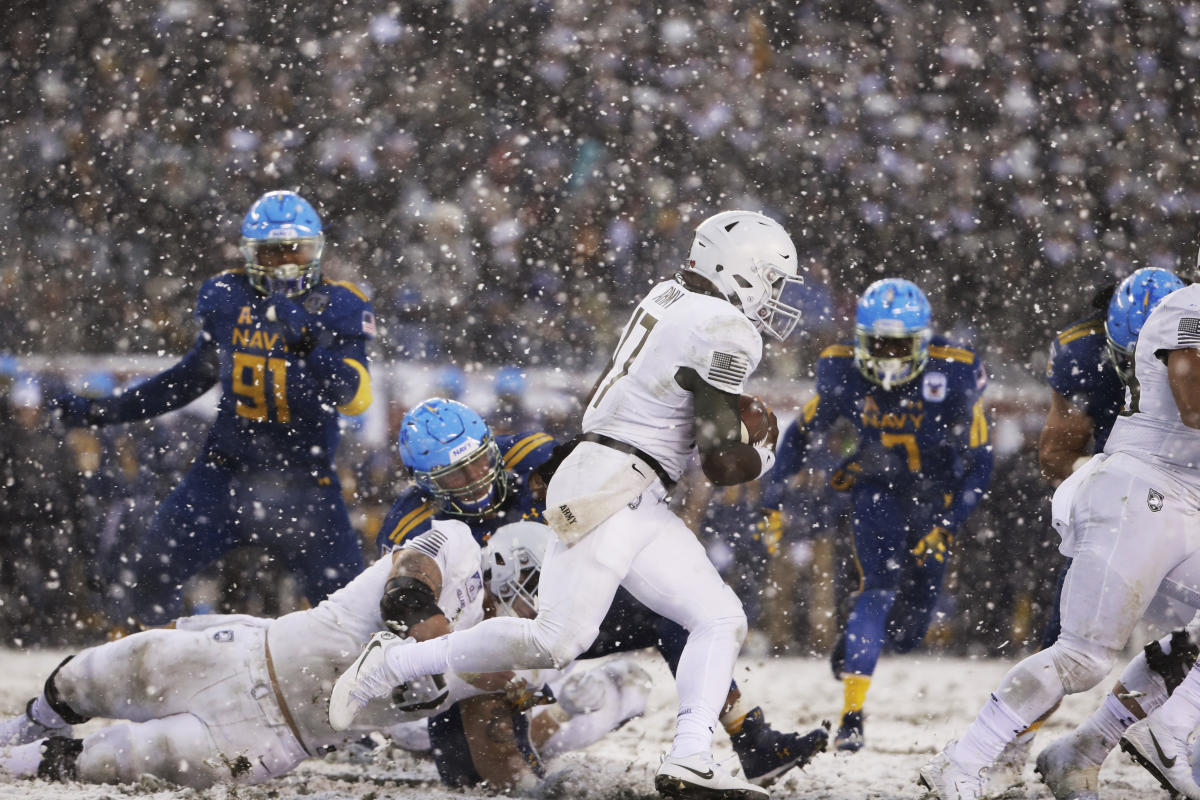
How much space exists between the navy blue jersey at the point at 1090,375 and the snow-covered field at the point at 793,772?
1.08 metres

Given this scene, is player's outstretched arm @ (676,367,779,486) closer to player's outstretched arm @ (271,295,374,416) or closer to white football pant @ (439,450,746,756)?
white football pant @ (439,450,746,756)

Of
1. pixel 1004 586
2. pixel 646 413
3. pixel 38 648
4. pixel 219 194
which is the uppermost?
pixel 219 194

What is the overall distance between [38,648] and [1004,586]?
Result: 4547mm

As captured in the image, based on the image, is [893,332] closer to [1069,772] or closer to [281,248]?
[1069,772]

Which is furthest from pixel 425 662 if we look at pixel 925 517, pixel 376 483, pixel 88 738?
pixel 376 483

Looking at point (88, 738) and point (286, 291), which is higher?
point (286, 291)

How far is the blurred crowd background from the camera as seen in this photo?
9008 mm

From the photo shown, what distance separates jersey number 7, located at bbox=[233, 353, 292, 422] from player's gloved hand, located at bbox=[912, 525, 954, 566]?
2.36m

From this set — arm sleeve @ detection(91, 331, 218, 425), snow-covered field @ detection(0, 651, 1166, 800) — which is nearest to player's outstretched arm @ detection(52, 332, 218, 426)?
arm sleeve @ detection(91, 331, 218, 425)

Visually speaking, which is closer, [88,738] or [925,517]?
[88,738]

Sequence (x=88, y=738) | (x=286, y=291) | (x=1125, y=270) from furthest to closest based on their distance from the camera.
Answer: (x=1125, y=270) → (x=286, y=291) → (x=88, y=738)

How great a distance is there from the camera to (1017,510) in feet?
22.8

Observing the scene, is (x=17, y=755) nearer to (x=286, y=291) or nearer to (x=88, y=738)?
(x=88, y=738)

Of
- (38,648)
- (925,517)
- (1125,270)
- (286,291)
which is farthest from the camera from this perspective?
(1125,270)
